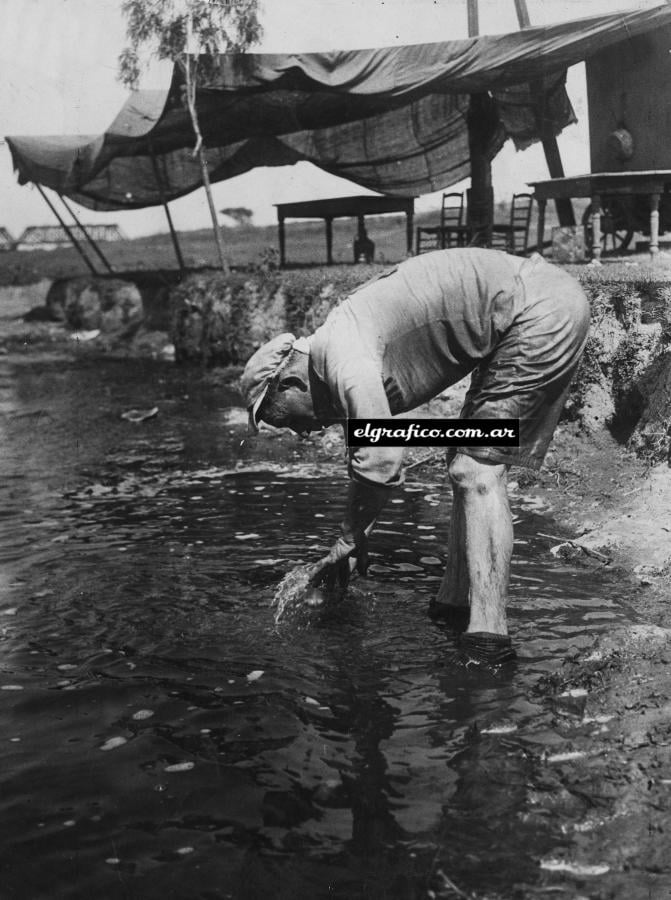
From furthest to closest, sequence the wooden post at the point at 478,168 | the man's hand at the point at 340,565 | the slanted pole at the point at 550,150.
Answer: the wooden post at the point at 478,168, the slanted pole at the point at 550,150, the man's hand at the point at 340,565

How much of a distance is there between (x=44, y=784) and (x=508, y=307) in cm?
240

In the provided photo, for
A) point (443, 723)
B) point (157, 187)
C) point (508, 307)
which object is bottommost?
point (443, 723)

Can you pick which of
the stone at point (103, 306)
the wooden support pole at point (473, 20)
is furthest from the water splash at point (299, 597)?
the stone at point (103, 306)

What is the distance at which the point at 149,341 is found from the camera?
17797mm

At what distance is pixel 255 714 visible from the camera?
3.53m

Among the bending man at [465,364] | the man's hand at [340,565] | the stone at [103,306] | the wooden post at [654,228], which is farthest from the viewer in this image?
the stone at [103,306]

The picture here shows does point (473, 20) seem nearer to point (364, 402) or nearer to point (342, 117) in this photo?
point (342, 117)

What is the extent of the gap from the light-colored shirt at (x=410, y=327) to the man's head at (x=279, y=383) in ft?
0.33

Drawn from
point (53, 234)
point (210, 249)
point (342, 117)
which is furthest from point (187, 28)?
point (53, 234)

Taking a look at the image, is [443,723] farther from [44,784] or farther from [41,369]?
[41,369]

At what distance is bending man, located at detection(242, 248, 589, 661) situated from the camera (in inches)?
145

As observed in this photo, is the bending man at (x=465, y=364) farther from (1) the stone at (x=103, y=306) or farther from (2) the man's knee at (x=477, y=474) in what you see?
(1) the stone at (x=103, y=306)

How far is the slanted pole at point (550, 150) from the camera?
44.1 ft

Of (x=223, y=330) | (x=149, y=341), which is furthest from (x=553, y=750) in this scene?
(x=149, y=341)
